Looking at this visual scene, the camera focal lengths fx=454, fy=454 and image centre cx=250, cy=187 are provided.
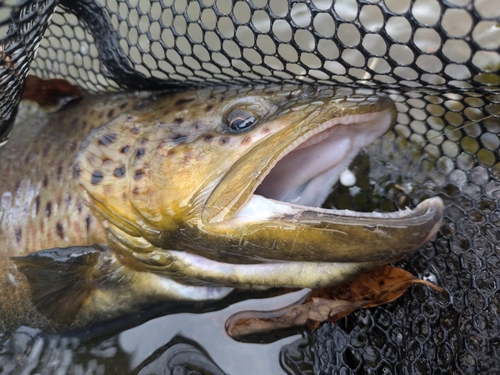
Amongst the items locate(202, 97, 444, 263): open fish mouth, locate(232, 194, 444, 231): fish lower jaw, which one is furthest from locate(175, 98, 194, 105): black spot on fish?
locate(232, 194, 444, 231): fish lower jaw

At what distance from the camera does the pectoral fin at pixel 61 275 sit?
287 centimetres

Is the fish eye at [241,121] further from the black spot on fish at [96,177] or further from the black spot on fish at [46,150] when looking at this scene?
the black spot on fish at [46,150]

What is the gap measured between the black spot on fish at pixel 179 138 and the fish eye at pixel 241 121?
270 millimetres

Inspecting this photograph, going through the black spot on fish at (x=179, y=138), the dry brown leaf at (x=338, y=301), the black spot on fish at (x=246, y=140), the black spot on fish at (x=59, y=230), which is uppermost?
the black spot on fish at (x=246, y=140)

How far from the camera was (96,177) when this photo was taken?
2867mm

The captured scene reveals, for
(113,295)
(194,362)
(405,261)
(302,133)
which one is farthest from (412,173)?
(113,295)

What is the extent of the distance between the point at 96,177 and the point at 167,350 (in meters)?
1.30

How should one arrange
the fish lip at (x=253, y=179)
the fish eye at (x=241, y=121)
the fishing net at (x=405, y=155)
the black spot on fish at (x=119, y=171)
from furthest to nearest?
the black spot on fish at (x=119, y=171), the fish eye at (x=241, y=121), the fishing net at (x=405, y=155), the fish lip at (x=253, y=179)

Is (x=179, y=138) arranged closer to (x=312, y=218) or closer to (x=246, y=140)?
(x=246, y=140)

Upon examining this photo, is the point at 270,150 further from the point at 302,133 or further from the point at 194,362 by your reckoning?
the point at 194,362

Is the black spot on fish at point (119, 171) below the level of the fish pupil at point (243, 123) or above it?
below

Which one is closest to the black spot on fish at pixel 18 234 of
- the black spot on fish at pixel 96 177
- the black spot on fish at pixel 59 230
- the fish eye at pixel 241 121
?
the black spot on fish at pixel 59 230

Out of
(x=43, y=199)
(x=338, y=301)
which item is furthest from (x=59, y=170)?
(x=338, y=301)

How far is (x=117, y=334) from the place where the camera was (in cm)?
330
